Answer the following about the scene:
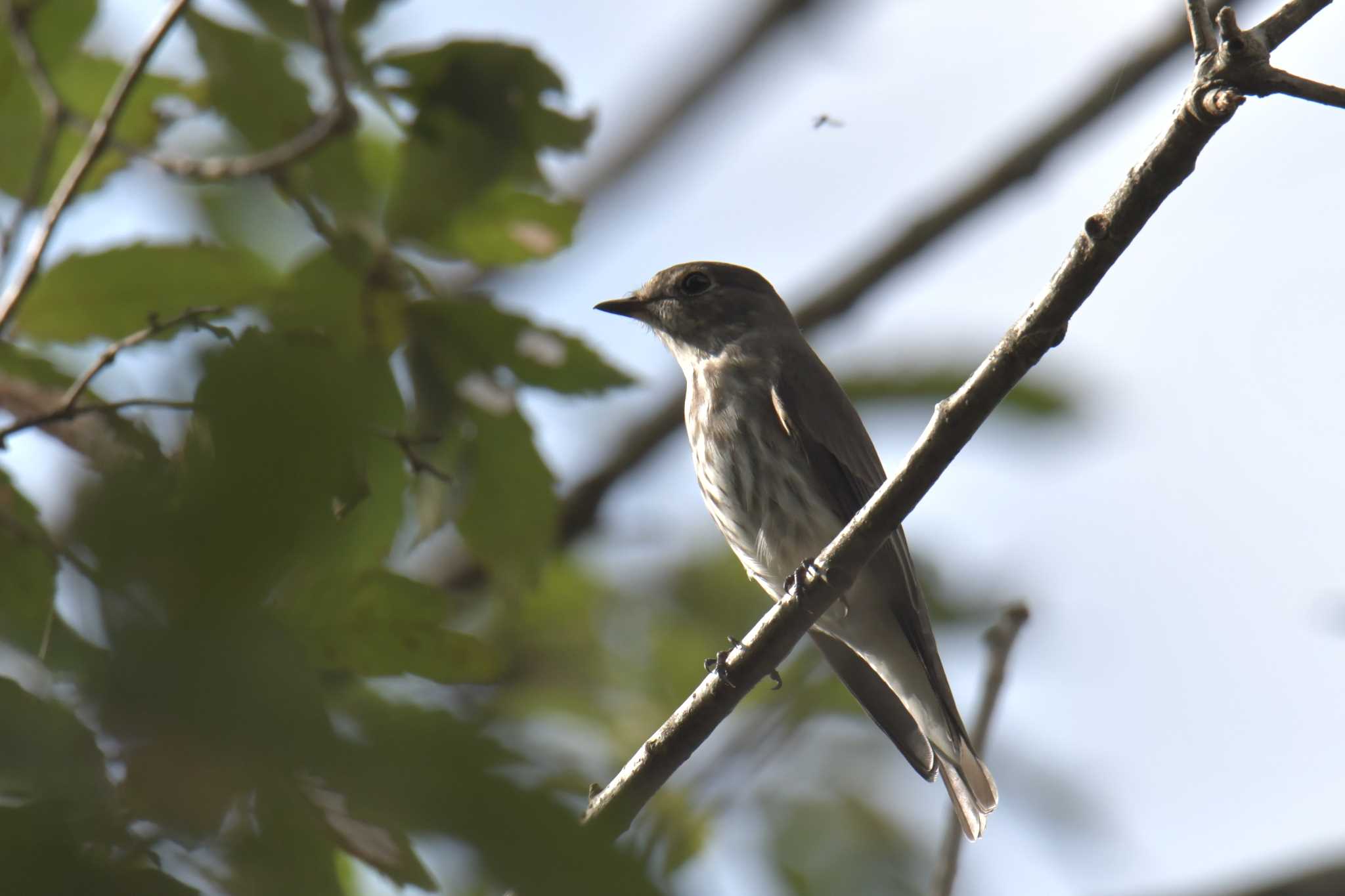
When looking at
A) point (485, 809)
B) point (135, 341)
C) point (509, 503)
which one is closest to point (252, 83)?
point (135, 341)

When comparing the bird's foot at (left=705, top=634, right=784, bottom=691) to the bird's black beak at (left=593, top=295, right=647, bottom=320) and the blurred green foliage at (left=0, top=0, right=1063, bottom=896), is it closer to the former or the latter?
the blurred green foliage at (left=0, top=0, right=1063, bottom=896)

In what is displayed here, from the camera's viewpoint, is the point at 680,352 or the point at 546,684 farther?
the point at 680,352

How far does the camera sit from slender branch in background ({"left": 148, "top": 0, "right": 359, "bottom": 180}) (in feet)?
12.2

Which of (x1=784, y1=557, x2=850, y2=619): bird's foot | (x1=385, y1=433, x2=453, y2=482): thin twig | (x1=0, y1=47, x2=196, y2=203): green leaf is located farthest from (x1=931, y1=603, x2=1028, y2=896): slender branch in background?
(x1=0, y1=47, x2=196, y2=203): green leaf

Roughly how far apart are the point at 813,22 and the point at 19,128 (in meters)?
4.42

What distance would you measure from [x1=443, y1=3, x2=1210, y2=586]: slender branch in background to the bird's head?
0.21 meters

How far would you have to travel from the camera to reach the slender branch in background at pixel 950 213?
6.12 meters

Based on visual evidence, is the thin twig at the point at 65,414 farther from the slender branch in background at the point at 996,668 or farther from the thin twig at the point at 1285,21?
the slender branch in background at the point at 996,668

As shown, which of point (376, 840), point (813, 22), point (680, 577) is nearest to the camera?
point (376, 840)

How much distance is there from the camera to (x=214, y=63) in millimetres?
3906

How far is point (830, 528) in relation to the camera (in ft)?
17.0

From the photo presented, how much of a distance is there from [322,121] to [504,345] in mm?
846

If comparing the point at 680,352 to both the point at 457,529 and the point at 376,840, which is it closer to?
the point at 457,529

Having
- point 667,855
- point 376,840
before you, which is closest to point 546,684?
point 667,855
